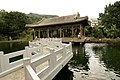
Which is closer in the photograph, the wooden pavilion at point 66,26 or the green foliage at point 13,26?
the wooden pavilion at point 66,26

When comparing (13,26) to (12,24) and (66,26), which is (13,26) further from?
(66,26)

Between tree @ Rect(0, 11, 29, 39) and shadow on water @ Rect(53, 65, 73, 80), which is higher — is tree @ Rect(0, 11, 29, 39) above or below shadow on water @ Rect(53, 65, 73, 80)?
above

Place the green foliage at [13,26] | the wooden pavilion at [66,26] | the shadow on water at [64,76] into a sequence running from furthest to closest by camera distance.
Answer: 1. the green foliage at [13,26]
2. the wooden pavilion at [66,26]
3. the shadow on water at [64,76]

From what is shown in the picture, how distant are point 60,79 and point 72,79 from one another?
23.0 inches

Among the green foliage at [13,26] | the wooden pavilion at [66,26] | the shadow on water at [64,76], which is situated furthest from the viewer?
the green foliage at [13,26]

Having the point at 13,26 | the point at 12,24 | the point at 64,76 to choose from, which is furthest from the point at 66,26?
the point at 64,76

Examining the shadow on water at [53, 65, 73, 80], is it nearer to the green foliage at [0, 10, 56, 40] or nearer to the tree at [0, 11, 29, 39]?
the green foliage at [0, 10, 56, 40]

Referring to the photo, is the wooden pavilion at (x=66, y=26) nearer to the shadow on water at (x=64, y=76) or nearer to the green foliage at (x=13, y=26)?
the green foliage at (x=13, y=26)

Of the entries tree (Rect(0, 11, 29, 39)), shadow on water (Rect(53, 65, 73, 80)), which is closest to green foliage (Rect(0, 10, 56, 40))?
tree (Rect(0, 11, 29, 39))

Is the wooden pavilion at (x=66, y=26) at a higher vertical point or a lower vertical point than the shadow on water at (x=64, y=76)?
higher

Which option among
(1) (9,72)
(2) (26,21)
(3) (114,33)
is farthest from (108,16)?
(1) (9,72)

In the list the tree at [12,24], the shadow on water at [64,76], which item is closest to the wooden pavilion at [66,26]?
the tree at [12,24]

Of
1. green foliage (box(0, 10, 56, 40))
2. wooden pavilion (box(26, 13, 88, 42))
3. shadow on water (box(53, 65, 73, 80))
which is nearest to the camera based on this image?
shadow on water (box(53, 65, 73, 80))

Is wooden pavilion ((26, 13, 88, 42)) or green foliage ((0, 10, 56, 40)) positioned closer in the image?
wooden pavilion ((26, 13, 88, 42))
